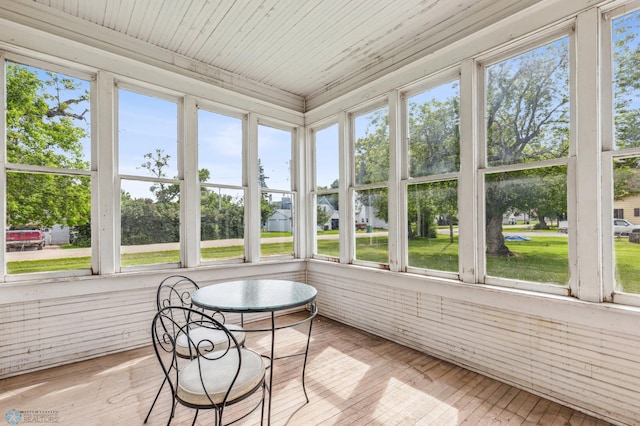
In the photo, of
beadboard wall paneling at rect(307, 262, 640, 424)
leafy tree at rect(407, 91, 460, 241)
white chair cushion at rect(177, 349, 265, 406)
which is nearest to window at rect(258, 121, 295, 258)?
beadboard wall paneling at rect(307, 262, 640, 424)

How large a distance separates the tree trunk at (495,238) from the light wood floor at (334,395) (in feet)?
3.67

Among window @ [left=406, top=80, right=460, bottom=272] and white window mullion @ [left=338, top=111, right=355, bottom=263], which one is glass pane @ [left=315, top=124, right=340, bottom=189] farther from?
window @ [left=406, top=80, right=460, bottom=272]

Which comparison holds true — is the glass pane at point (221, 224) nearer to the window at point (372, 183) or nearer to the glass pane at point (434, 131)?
the window at point (372, 183)

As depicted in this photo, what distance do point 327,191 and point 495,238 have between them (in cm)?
235

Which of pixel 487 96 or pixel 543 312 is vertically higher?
pixel 487 96

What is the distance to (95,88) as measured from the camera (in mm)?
3051

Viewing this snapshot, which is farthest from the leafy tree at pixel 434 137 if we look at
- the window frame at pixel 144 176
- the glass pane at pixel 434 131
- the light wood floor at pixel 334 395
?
the window frame at pixel 144 176

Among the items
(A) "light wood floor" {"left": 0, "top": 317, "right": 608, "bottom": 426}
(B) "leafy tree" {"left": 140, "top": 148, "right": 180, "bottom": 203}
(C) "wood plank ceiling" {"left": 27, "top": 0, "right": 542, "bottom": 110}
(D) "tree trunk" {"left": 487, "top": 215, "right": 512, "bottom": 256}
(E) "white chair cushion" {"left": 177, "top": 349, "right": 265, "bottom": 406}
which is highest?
(C) "wood plank ceiling" {"left": 27, "top": 0, "right": 542, "bottom": 110}

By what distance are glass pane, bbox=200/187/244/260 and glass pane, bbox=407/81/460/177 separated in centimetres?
236

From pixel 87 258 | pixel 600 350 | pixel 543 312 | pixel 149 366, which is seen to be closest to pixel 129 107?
pixel 87 258

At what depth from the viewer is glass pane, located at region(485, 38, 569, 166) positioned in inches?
91.7

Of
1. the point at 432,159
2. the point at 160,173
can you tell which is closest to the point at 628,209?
the point at 432,159

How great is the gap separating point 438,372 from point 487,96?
2.60 meters

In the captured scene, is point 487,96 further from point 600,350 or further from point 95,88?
point 95,88
